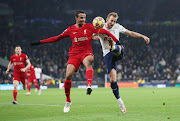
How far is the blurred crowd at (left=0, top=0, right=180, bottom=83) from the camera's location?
115 ft

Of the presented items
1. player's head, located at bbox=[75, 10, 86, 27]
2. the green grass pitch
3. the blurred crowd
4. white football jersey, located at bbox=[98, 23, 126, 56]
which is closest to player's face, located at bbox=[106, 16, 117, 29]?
white football jersey, located at bbox=[98, 23, 126, 56]

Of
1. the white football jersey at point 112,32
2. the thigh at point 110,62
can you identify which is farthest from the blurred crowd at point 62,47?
the thigh at point 110,62

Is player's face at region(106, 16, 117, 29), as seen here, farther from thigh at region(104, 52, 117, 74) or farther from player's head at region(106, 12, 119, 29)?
thigh at region(104, 52, 117, 74)

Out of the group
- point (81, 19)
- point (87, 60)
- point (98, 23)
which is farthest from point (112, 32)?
point (87, 60)

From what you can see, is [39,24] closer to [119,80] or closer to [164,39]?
[119,80]

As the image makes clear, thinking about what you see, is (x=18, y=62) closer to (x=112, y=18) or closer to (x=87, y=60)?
(x=87, y=60)

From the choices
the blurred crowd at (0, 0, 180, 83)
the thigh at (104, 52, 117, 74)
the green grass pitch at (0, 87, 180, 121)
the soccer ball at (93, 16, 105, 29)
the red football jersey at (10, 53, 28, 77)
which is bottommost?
the green grass pitch at (0, 87, 180, 121)

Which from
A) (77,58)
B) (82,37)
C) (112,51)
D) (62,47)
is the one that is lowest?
(77,58)

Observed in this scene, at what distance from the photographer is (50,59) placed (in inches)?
1462

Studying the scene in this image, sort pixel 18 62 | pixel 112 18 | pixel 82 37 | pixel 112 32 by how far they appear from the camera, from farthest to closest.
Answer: pixel 18 62 → pixel 112 32 → pixel 112 18 → pixel 82 37

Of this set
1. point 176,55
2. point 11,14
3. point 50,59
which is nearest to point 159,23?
point 176,55

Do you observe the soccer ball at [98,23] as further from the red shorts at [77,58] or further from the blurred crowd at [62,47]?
the blurred crowd at [62,47]

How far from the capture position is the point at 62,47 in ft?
128

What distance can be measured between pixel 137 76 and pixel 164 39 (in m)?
10.2
